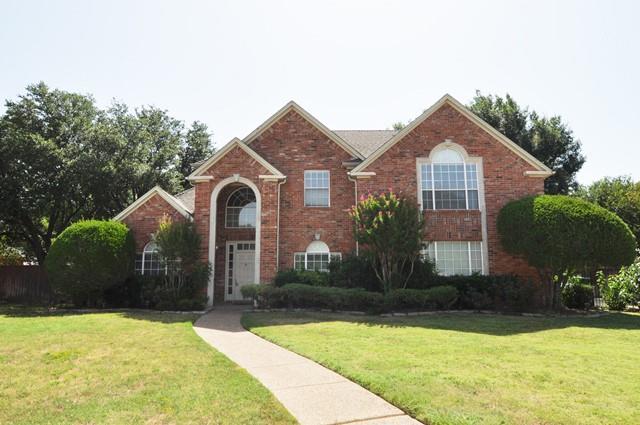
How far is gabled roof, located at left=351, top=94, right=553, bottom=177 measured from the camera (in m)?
17.7

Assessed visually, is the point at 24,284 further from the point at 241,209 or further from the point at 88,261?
the point at 241,209

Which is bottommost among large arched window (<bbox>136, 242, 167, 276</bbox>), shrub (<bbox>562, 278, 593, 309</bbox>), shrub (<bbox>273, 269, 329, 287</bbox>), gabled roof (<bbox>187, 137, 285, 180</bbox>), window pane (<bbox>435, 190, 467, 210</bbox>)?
shrub (<bbox>562, 278, 593, 309</bbox>)

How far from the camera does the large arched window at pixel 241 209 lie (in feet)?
64.8

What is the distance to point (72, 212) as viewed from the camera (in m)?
28.9

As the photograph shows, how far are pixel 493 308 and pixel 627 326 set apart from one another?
4.22m

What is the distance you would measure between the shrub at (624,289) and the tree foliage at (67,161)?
2730cm

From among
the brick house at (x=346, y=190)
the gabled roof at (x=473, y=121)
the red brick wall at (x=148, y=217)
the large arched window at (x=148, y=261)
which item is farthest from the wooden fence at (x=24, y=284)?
the gabled roof at (x=473, y=121)

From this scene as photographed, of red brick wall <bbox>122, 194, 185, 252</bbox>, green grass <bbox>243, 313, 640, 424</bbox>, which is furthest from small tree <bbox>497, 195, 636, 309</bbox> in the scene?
red brick wall <bbox>122, 194, 185, 252</bbox>

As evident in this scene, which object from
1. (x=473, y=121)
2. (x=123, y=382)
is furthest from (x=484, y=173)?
(x=123, y=382)

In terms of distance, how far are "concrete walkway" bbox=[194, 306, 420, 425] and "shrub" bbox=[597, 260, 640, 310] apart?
1612 centimetres

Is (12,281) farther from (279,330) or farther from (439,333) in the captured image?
(439,333)

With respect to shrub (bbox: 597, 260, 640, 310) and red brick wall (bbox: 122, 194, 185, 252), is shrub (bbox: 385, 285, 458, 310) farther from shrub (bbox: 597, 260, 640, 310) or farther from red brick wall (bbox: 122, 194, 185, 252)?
red brick wall (bbox: 122, 194, 185, 252)

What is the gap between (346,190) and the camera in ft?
61.8

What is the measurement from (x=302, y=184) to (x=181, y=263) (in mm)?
6398
